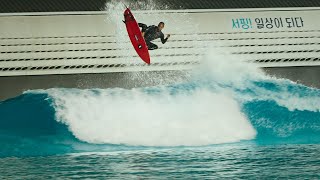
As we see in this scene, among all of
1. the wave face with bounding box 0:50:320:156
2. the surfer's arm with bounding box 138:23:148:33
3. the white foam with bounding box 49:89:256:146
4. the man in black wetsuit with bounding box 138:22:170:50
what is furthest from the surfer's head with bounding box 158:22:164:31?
the white foam with bounding box 49:89:256:146

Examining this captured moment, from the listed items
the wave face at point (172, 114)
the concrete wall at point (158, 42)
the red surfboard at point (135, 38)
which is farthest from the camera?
the red surfboard at point (135, 38)

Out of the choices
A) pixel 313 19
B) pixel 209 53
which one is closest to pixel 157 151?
pixel 209 53

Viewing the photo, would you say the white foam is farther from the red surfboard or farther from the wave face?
the red surfboard

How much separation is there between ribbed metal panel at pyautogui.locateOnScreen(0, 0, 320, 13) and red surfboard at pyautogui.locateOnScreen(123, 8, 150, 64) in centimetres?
15

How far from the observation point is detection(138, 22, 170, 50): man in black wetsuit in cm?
751

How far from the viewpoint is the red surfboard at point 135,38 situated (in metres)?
7.46

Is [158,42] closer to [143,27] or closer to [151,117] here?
[143,27]

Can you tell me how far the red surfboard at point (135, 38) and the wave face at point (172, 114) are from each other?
1.32ft

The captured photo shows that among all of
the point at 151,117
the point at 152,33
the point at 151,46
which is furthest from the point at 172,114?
the point at 152,33

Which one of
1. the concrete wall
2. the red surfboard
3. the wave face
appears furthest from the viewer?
the red surfboard

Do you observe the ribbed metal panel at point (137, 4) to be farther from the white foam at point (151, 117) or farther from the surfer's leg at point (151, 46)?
the white foam at point (151, 117)

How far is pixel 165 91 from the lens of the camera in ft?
24.4

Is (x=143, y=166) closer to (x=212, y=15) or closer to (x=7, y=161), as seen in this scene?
(x=7, y=161)

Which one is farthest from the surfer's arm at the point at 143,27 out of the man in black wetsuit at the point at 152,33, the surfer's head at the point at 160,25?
the surfer's head at the point at 160,25
